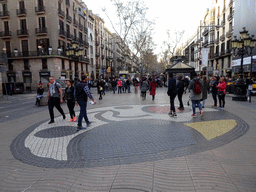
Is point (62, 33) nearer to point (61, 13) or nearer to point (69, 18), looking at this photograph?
point (61, 13)

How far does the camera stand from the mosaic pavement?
398 cm

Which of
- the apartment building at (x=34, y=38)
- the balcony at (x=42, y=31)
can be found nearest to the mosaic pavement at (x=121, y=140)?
the apartment building at (x=34, y=38)

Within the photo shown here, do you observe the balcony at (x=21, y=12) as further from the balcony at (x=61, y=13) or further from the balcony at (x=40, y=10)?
the balcony at (x=61, y=13)

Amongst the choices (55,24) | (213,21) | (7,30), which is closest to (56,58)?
(55,24)

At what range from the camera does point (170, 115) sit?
796 centimetres

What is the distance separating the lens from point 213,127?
19.8 ft

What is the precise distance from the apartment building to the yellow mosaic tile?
94.7 feet

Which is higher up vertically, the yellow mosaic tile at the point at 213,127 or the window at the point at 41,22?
the window at the point at 41,22

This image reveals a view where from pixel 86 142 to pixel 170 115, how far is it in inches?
165

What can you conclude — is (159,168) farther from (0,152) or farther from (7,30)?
(7,30)

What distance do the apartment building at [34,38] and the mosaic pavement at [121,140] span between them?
27758 millimetres

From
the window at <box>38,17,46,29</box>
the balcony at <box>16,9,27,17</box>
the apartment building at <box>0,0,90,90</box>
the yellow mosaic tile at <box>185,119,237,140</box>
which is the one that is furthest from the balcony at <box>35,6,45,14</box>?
the yellow mosaic tile at <box>185,119,237,140</box>

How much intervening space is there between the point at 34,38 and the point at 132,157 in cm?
3527

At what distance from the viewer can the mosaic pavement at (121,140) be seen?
3.98 meters
